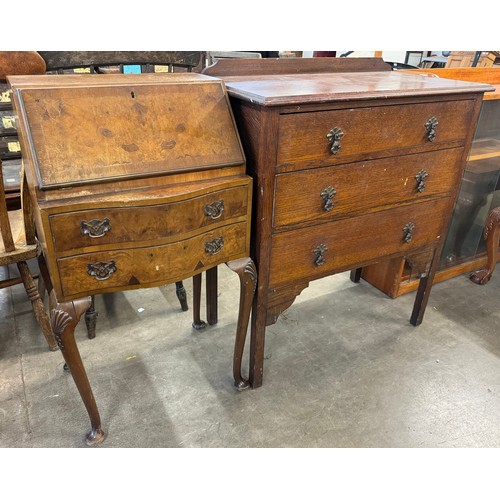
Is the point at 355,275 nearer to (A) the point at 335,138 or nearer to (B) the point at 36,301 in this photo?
(A) the point at 335,138

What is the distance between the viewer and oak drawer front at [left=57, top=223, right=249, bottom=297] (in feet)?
4.17

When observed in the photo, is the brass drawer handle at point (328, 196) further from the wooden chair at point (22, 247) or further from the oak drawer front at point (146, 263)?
the wooden chair at point (22, 247)

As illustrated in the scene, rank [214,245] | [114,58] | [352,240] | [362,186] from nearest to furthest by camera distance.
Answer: [214,245] → [362,186] → [352,240] → [114,58]

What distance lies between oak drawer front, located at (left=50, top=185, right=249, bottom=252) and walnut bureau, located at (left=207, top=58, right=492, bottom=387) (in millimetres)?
164

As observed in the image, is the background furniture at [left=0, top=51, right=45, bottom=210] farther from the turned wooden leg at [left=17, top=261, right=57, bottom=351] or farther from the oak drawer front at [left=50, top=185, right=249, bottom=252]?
the oak drawer front at [left=50, top=185, right=249, bottom=252]

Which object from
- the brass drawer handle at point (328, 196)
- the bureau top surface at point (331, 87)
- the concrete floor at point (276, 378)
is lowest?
the concrete floor at point (276, 378)

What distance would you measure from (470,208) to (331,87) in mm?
1573

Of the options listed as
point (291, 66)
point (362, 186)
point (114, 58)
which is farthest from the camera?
point (114, 58)

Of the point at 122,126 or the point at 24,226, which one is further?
the point at 24,226

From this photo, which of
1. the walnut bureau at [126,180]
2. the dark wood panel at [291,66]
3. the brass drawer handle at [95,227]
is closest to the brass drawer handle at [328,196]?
the walnut bureau at [126,180]

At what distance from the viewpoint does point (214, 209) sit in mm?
1393

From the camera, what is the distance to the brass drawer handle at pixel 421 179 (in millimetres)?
1795

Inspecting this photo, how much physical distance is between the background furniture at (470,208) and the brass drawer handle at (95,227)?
168cm

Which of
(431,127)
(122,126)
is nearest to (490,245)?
(431,127)
